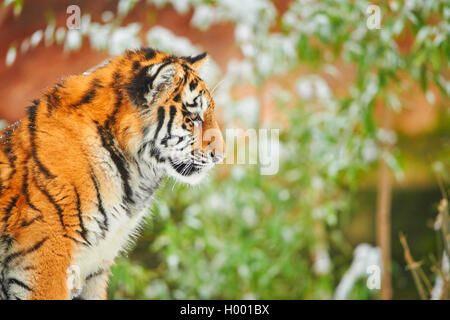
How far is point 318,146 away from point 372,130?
40cm

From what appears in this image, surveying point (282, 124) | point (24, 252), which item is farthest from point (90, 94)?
point (282, 124)

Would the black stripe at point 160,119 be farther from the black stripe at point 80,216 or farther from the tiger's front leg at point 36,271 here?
the tiger's front leg at point 36,271

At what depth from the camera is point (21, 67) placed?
1.58 m

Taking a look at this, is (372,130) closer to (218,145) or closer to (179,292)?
(218,145)

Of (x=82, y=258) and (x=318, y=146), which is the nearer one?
(x=82, y=258)

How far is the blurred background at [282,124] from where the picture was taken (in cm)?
191

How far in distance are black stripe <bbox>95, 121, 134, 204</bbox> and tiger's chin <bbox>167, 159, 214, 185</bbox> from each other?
13cm

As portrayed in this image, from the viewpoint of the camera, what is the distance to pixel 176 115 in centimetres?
133

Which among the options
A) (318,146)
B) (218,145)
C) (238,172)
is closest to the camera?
(218,145)

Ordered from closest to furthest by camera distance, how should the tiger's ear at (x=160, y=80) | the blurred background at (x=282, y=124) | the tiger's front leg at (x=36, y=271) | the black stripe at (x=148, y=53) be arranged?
1. the tiger's front leg at (x=36, y=271)
2. the tiger's ear at (x=160, y=80)
3. the black stripe at (x=148, y=53)
4. the blurred background at (x=282, y=124)

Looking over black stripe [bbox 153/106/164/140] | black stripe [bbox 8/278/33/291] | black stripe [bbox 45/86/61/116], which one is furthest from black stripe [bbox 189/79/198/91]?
black stripe [bbox 8/278/33/291]

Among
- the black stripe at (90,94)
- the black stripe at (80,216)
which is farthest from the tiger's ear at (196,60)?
the black stripe at (80,216)
